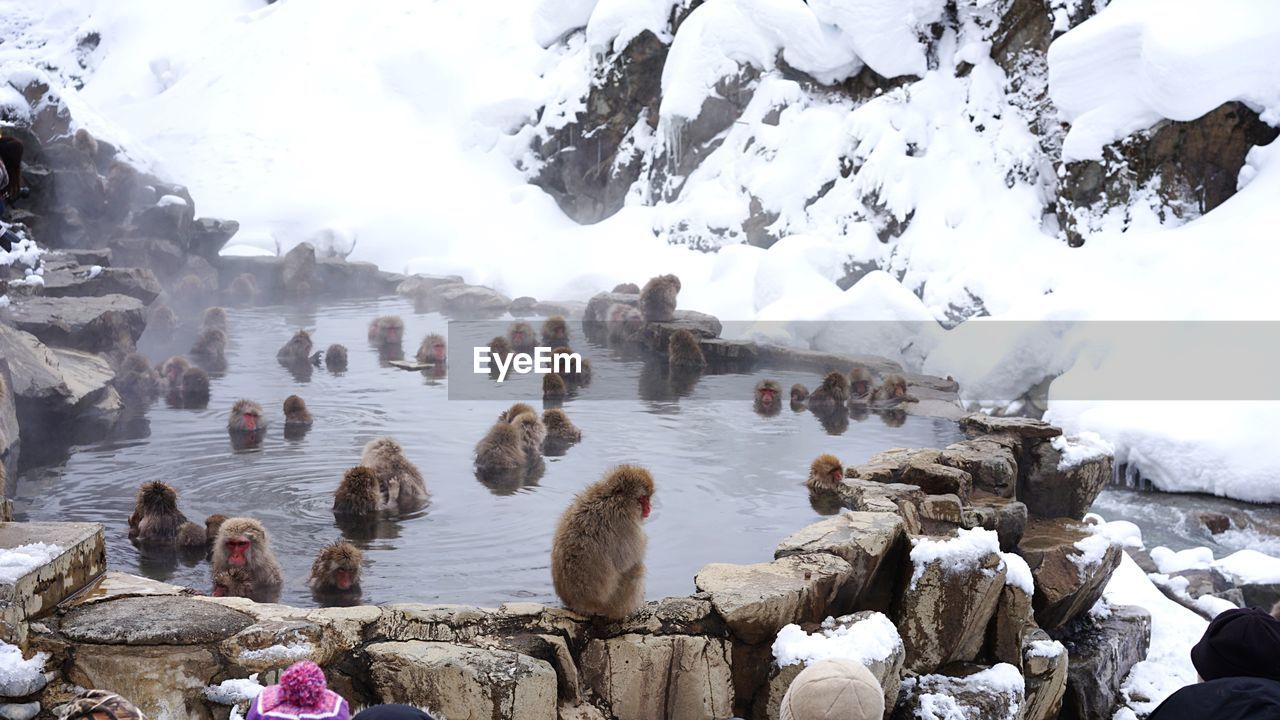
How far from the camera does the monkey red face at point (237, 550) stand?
4152 millimetres

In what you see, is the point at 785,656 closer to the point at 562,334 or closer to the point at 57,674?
the point at 57,674

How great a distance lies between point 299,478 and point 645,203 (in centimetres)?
1199

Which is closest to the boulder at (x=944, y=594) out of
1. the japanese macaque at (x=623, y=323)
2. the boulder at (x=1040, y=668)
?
the boulder at (x=1040, y=668)

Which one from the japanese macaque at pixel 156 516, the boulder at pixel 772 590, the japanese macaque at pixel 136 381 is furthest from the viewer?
the japanese macaque at pixel 136 381

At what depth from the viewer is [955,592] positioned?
4.41m

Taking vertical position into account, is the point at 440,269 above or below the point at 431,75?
below

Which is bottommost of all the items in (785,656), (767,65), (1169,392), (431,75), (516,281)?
(785,656)

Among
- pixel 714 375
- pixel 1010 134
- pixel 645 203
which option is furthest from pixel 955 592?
pixel 645 203

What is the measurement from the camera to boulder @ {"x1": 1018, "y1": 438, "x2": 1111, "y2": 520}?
6.14m

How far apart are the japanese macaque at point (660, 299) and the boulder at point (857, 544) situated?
21.0 ft

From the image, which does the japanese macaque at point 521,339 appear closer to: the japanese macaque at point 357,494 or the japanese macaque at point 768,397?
the japanese macaque at point 768,397

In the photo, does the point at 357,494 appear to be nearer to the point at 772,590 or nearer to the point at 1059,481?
the point at 772,590

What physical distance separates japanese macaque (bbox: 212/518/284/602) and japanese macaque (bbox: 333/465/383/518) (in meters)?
0.89

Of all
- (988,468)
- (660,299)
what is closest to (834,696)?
(988,468)
